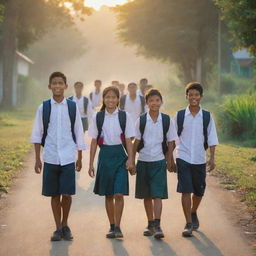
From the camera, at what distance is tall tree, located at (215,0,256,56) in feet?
42.4

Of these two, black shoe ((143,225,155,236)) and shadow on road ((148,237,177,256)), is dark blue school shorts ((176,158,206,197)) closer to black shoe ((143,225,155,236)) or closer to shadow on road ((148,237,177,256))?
black shoe ((143,225,155,236))

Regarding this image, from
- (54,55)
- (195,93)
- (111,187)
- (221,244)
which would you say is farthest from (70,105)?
(54,55)

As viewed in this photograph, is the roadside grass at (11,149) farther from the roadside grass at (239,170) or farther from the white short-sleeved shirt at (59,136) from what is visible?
the roadside grass at (239,170)

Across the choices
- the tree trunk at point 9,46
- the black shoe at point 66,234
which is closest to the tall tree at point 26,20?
the tree trunk at point 9,46

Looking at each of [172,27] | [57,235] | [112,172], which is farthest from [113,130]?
[172,27]

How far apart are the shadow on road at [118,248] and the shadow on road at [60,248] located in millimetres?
468

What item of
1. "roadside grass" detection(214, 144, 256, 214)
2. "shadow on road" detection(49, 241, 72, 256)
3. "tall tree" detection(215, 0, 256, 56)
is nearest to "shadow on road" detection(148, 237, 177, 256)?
"shadow on road" detection(49, 241, 72, 256)

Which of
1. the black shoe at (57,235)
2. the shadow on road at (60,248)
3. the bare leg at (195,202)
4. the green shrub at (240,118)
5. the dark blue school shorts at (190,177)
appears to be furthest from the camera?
the green shrub at (240,118)

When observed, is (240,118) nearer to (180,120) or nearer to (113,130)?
(180,120)

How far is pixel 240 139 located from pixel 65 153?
13167mm

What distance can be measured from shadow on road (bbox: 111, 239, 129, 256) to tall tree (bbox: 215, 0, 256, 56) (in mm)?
7311

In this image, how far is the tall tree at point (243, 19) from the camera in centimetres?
1291

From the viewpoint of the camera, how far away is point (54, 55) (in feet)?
309

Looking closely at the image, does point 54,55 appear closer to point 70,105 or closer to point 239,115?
point 239,115
